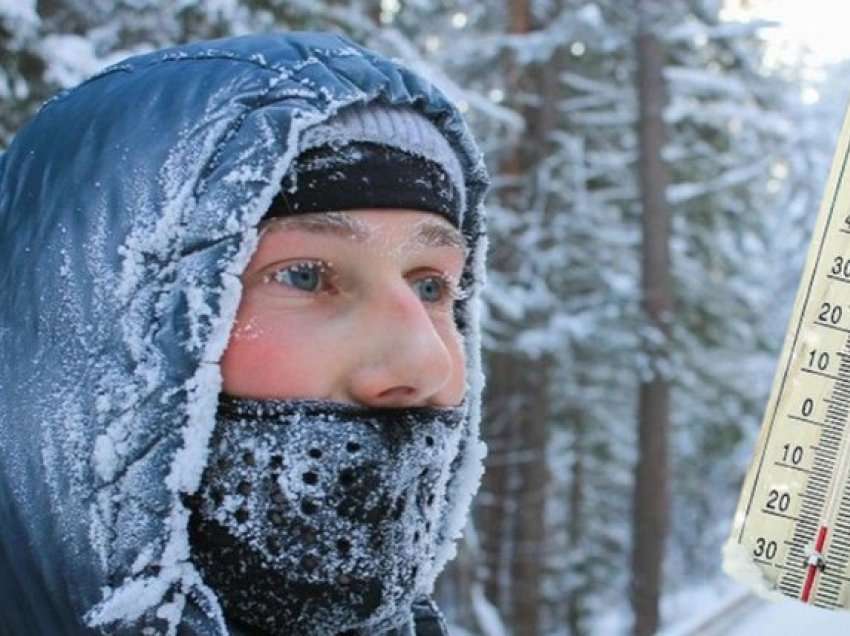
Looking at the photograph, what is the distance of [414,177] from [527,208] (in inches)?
413

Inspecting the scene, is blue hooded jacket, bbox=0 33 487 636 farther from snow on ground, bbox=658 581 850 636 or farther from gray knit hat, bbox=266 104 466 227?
snow on ground, bbox=658 581 850 636

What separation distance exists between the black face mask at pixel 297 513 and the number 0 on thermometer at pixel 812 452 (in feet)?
1.88

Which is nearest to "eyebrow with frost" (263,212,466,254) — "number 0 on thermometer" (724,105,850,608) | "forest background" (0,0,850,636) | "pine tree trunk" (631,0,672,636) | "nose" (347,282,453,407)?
"nose" (347,282,453,407)

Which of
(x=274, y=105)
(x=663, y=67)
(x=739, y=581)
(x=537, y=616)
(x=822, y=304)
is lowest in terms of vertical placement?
(x=537, y=616)

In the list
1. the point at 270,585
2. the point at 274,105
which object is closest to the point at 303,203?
the point at 274,105

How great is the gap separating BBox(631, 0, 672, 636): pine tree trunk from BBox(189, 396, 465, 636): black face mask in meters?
9.75

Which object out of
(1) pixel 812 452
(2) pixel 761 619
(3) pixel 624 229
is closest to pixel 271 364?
(1) pixel 812 452

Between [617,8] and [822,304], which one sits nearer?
[822,304]

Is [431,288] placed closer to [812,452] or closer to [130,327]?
[130,327]

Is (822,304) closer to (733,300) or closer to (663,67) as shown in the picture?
(663,67)

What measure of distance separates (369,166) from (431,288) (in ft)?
0.92

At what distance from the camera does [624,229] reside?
13.4m

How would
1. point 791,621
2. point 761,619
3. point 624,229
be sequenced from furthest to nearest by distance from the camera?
point 624,229 < point 761,619 < point 791,621

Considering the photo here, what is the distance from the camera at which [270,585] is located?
164 cm
